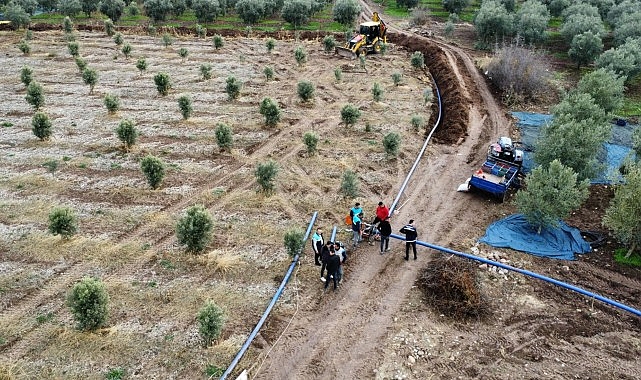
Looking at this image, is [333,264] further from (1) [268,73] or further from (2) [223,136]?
(1) [268,73]

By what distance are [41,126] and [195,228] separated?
13280 mm

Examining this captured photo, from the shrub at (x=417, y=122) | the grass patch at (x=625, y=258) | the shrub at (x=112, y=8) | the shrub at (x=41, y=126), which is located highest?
the shrub at (x=112, y=8)

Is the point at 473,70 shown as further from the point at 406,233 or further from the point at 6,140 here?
the point at 6,140

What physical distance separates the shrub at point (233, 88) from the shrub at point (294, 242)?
1621 centimetres

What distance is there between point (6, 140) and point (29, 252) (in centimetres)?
1131

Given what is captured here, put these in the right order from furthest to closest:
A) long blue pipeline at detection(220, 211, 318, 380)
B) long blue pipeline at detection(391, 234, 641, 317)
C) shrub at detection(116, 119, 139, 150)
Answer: shrub at detection(116, 119, 139, 150) → long blue pipeline at detection(391, 234, 641, 317) → long blue pipeline at detection(220, 211, 318, 380)

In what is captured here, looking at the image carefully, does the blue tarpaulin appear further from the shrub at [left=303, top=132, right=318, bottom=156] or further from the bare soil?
the shrub at [left=303, top=132, right=318, bottom=156]

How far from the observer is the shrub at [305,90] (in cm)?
2838

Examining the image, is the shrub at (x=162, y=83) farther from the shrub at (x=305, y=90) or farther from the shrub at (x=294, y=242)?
the shrub at (x=294, y=242)

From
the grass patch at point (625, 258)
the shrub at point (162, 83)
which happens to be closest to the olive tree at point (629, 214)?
the grass patch at point (625, 258)

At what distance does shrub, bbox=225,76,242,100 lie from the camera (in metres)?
28.3

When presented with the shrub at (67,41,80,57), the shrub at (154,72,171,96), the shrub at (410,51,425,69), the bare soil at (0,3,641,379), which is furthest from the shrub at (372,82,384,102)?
Answer: the shrub at (67,41,80,57)

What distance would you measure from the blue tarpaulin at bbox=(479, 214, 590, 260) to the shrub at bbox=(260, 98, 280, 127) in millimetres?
12898

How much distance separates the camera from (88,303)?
11.5 m
